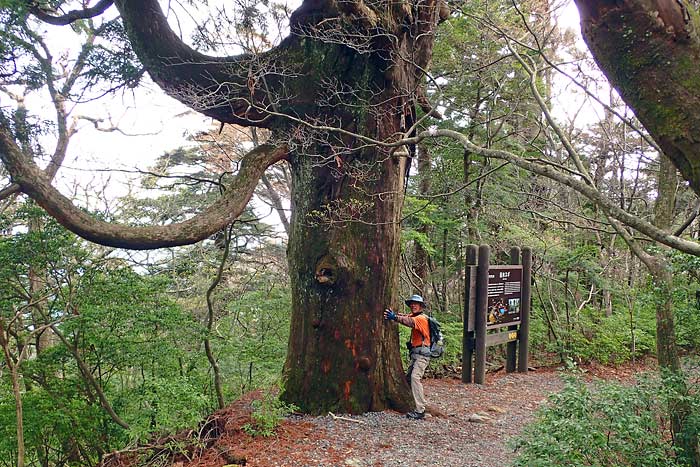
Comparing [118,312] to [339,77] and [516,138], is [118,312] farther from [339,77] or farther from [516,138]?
[516,138]

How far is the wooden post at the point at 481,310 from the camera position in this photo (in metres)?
8.01

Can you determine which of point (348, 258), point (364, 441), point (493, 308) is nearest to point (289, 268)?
point (348, 258)

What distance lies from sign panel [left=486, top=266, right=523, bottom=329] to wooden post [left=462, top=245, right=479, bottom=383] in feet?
1.11

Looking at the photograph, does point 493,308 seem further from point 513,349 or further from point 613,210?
point 613,210

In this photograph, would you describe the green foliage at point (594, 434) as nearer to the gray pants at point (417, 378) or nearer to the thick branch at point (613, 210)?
the thick branch at point (613, 210)

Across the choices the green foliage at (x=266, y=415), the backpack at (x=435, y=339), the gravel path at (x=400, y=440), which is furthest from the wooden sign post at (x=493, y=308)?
the green foliage at (x=266, y=415)

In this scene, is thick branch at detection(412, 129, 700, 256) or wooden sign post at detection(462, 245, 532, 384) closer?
thick branch at detection(412, 129, 700, 256)

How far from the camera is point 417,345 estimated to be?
614cm

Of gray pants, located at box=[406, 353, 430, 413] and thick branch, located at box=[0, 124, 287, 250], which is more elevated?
thick branch, located at box=[0, 124, 287, 250]

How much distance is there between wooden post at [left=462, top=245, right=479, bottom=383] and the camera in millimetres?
7988

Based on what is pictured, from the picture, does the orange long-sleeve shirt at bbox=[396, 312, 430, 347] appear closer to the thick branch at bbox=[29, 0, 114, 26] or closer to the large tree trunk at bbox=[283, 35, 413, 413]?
the large tree trunk at bbox=[283, 35, 413, 413]

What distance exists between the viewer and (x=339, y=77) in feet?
20.8

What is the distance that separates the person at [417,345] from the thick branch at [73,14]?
5.75 meters

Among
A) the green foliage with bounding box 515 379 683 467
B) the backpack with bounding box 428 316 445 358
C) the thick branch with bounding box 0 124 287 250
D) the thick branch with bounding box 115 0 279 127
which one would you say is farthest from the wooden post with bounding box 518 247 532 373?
the thick branch with bounding box 0 124 287 250
